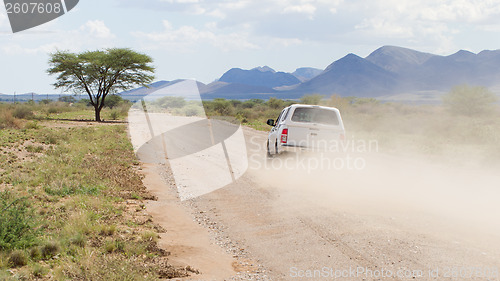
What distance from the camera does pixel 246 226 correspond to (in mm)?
8141

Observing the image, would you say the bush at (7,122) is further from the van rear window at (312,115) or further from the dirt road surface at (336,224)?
the van rear window at (312,115)

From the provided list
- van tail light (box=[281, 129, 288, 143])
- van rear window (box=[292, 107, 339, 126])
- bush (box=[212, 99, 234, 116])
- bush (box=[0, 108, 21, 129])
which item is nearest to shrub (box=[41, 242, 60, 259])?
van tail light (box=[281, 129, 288, 143])

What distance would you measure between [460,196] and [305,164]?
178 inches

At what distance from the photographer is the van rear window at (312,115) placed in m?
13.4

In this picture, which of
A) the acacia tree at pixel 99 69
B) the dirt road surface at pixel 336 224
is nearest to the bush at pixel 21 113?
the acacia tree at pixel 99 69

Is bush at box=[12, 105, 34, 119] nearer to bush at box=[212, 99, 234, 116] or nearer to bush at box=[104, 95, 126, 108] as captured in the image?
bush at box=[212, 99, 234, 116]

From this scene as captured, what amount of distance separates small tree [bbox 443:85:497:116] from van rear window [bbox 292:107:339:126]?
4512cm

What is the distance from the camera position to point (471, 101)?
172 ft

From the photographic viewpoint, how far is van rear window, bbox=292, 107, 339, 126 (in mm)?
13438

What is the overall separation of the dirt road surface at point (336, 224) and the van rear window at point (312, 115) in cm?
122

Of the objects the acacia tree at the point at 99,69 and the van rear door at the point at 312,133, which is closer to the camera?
the van rear door at the point at 312,133

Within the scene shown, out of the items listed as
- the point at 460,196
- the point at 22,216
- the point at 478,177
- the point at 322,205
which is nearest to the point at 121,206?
the point at 22,216

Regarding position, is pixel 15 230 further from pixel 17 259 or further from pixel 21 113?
pixel 21 113

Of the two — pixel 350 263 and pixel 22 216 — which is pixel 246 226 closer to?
pixel 350 263
